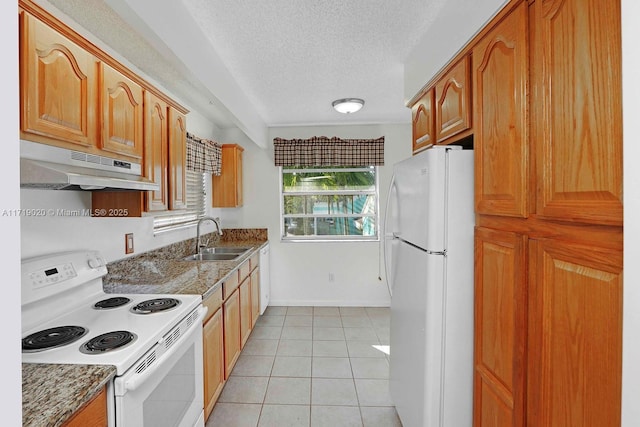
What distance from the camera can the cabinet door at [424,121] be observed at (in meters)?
1.91

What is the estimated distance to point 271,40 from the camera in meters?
2.02

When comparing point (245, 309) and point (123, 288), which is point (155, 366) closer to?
point (123, 288)

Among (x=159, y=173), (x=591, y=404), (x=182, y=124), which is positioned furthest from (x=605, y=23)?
(x=182, y=124)

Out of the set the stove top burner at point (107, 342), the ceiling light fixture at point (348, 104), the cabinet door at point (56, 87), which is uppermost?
the ceiling light fixture at point (348, 104)

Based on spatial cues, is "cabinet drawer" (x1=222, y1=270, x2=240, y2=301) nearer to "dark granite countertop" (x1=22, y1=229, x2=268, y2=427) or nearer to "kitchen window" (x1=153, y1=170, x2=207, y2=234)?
"dark granite countertop" (x1=22, y1=229, x2=268, y2=427)

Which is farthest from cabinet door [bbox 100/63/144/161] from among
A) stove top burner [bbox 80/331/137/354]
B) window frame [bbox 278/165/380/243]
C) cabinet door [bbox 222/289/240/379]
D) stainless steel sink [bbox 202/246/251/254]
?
window frame [bbox 278/165/380/243]

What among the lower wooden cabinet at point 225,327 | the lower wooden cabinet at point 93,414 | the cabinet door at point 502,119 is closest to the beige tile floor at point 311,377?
the lower wooden cabinet at point 225,327

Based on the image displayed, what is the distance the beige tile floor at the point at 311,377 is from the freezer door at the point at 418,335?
432mm

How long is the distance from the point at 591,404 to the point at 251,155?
3.99 m

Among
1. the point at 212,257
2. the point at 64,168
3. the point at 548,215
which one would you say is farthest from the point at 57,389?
the point at 212,257

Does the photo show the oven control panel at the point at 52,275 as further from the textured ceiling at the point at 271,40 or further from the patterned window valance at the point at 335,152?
the patterned window valance at the point at 335,152

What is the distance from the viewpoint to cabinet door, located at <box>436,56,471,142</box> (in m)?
1.50

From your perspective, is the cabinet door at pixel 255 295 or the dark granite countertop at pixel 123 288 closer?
the dark granite countertop at pixel 123 288

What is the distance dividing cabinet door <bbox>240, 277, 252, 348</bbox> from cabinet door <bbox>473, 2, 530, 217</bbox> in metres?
2.13
